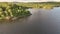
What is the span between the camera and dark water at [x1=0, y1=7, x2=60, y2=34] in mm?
4082

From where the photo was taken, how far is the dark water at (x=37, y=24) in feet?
13.4

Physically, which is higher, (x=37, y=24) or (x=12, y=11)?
(x=12, y=11)

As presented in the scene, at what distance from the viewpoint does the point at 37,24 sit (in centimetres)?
430

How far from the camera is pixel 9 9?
4277 millimetres

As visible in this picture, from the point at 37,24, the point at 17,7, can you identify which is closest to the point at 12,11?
the point at 17,7

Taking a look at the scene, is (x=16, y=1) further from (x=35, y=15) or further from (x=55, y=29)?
(x=55, y=29)

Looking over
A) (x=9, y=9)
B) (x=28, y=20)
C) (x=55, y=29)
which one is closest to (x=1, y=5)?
(x=9, y=9)

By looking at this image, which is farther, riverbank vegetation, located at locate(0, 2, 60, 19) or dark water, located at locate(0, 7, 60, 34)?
riverbank vegetation, located at locate(0, 2, 60, 19)

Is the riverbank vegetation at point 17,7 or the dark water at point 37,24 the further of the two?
the riverbank vegetation at point 17,7

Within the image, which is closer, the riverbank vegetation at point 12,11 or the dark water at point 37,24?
the dark water at point 37,24

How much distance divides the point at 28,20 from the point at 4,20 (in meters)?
0.45

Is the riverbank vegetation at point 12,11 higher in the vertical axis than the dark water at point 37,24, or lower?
higher

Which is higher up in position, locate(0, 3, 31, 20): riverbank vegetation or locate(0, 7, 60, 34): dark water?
locate(0, 3, 31, 20): riverbank vegetation

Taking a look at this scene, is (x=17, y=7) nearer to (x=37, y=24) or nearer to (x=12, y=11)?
(x=12, y=11)
